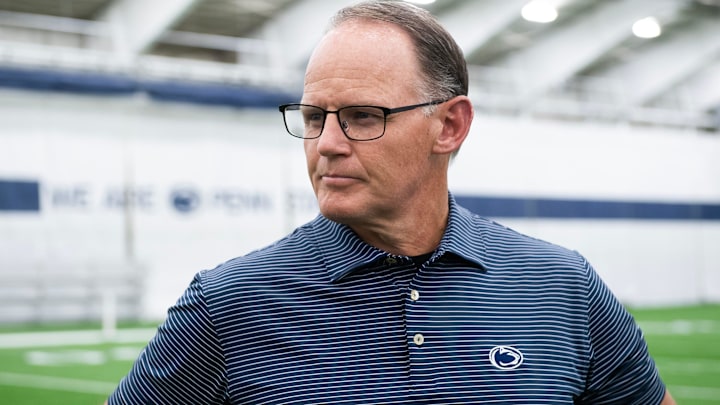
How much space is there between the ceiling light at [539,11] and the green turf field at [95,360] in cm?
583

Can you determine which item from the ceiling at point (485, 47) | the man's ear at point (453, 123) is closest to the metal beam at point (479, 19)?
the ceiling at point (485, 47)

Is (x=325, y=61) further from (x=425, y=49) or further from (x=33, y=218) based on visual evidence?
(x=33, y=218)

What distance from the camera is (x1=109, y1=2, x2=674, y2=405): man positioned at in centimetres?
171

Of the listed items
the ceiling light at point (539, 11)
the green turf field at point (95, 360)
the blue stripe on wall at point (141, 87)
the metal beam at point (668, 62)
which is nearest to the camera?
the green turf field at point (95, 360)

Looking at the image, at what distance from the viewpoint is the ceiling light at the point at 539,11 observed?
58.1ft

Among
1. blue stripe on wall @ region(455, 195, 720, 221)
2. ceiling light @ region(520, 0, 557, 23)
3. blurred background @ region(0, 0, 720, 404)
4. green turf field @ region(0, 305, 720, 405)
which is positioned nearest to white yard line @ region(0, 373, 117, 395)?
green turf field @ region(0, 305, 720, 405)

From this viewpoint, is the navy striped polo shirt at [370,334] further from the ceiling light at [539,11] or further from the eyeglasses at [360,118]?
the ceiling light at [539,11]

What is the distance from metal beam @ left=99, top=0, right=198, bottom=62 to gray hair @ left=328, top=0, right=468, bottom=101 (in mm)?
13649

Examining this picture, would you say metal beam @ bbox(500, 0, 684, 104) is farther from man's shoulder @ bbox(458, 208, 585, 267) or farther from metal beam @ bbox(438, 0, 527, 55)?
man's shoulder @ bbox(458, 208, 585, 267)

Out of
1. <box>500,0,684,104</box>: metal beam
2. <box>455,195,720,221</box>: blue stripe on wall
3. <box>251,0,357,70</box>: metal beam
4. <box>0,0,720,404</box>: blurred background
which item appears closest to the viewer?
<box>0,0,720,404</box>: blurred background

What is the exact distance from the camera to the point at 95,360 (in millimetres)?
9281

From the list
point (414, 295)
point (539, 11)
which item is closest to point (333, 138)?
point (414, 295)

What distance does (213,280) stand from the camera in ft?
5.73

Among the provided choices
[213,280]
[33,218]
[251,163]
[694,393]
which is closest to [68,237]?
[33,218]
